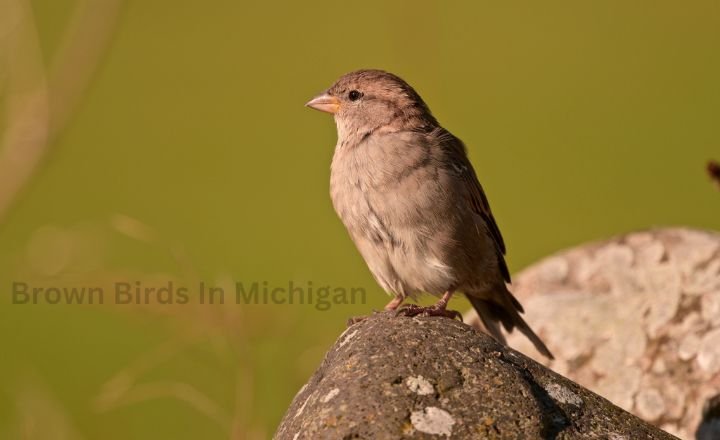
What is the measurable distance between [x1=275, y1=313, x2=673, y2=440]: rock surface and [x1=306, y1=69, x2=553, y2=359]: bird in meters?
0.98

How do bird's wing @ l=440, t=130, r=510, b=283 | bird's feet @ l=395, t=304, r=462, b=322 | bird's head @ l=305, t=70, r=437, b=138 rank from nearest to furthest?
bird's feet @ l=395, t=304, r=462, b=322, bird's wing @ l=440, t=130, r=510, b=283, bird's head @ l=305, t=70, r=437, b=138

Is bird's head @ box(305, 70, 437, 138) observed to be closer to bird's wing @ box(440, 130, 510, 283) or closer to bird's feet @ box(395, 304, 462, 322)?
bird's wing @ box(440, 130, 510, 283)

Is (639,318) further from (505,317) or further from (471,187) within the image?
(471,187)

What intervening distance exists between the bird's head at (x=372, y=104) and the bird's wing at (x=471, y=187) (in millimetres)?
166

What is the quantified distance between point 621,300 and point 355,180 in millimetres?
1625

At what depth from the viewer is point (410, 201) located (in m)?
4.40

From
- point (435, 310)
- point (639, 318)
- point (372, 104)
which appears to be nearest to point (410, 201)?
point (435, 310)

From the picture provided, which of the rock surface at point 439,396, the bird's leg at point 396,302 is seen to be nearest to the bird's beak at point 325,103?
the bird's leg at point 396,302

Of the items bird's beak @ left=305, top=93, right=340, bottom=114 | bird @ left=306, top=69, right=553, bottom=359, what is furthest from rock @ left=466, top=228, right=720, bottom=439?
bird's beak @ left=305, top=93, right=340, bottom=114

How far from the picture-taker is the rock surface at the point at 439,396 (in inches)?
109

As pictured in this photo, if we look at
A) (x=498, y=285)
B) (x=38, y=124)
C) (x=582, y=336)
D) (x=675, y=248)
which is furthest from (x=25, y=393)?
(x=675, y=248)

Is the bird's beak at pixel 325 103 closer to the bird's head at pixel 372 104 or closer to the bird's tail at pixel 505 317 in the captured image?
the bird's head at pixel 372 104

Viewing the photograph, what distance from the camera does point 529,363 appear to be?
3.22 meters

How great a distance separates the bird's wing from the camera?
4.77 meters
